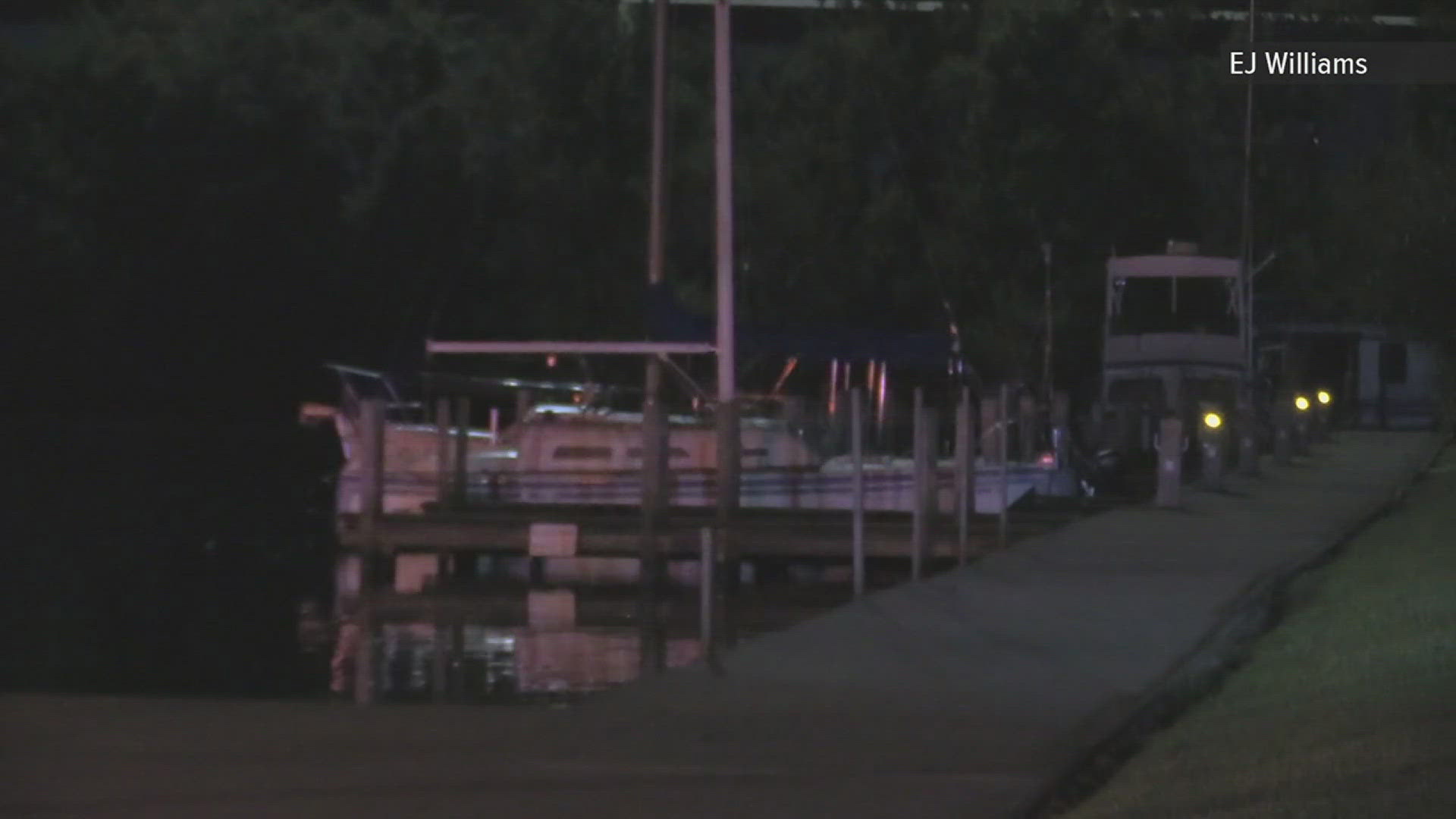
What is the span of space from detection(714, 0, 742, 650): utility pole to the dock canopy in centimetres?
138

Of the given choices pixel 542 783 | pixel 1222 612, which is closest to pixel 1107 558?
pixel 1222 612

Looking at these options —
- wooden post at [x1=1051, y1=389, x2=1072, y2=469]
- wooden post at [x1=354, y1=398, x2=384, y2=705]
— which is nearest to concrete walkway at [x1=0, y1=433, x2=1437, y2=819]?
wooden post at [x1=354, y1=398, x2=384, y2=705]

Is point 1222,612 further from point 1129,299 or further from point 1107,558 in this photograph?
point 1129,299

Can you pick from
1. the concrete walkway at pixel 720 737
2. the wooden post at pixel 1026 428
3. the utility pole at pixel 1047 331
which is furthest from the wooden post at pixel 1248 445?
the concrete walkway at pixel 720 737

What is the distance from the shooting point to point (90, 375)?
47.9m

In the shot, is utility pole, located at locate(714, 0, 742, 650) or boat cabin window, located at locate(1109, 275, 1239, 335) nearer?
utility pole, located at locate(714, 0, 742, 650)

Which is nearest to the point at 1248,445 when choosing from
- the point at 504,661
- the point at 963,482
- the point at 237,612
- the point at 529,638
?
the point at 963,482

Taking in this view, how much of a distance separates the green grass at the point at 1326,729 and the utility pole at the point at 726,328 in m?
7.64

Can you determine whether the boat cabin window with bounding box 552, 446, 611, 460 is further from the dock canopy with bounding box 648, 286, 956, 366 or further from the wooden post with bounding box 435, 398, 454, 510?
the dock canopy with bounding box 648, 286, 956, 366

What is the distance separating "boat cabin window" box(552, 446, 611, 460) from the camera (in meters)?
27.2

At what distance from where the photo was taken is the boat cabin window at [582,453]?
2722cm

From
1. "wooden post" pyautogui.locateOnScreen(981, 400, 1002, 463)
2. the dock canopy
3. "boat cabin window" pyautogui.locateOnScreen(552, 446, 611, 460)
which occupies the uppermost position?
the dock canopy

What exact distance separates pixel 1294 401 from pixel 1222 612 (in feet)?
80.6

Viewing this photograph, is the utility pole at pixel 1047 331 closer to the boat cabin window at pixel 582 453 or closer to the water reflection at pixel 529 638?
the boat cabin window at pixel 582 453
